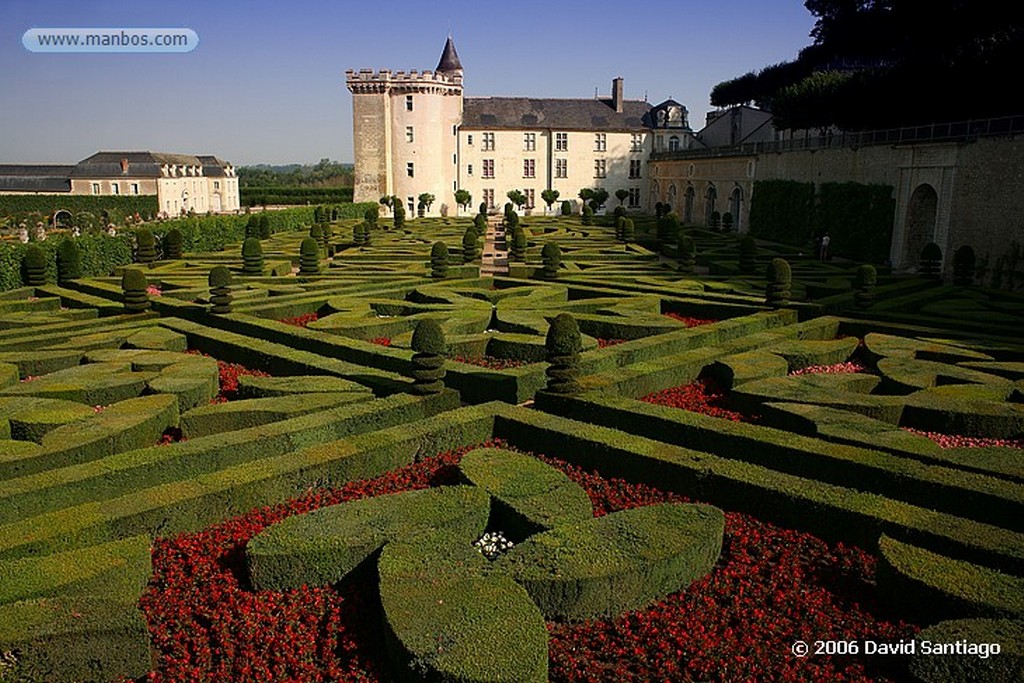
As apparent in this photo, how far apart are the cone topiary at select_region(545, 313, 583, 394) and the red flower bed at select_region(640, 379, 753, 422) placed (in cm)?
172

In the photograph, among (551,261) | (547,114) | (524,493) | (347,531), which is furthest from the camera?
(547,114)

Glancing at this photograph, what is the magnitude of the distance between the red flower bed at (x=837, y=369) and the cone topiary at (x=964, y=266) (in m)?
9.92

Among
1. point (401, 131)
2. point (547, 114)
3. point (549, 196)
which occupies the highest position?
A: point (547, 114)

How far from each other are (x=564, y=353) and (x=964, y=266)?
16823mm

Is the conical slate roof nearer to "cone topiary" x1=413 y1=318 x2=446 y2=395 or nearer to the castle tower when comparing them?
→ the castle tower

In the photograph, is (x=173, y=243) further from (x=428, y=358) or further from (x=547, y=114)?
(x=547, y=114)

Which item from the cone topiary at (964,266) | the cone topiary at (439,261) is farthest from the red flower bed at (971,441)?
the cone topiary at (439,261)

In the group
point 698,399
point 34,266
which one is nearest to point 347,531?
point 698,399

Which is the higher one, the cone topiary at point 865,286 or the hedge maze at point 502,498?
the cone topiary at point 865,286

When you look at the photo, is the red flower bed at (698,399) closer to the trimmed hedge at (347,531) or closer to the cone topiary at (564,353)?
the cone topiary at (564,353)

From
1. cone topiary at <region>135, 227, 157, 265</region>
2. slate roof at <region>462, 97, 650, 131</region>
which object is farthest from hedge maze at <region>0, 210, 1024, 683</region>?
slate roof at <region>462, 97, 650, 131</region>

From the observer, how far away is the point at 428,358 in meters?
11.7

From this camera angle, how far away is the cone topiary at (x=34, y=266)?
2300cm

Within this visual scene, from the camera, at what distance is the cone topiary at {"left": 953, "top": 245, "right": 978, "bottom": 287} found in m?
22.5
